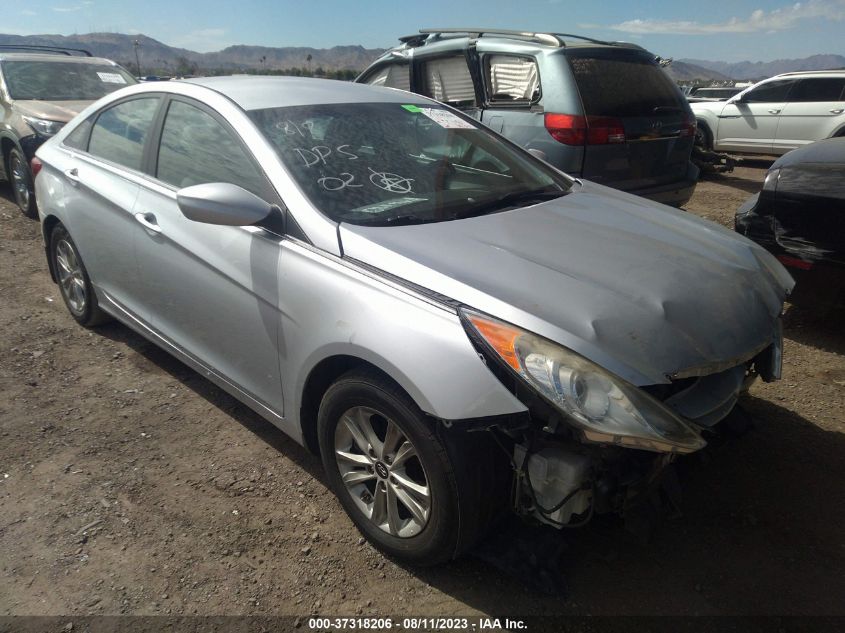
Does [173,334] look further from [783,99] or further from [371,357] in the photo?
[783,99]

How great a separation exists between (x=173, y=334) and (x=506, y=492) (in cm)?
195

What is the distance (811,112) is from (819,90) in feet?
1.27

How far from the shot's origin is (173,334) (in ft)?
10.7

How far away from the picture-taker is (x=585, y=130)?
494cm

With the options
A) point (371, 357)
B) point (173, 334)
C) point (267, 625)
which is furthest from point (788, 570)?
point (173, 334)

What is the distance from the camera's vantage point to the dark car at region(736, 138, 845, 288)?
375cm

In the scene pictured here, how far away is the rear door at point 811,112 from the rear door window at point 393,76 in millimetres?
7877

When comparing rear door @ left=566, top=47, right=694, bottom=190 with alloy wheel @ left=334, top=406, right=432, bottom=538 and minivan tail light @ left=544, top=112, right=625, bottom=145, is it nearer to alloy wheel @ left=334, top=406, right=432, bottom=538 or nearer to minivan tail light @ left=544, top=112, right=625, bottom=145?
minivan tail light @ left=544, top=112, right=625, bottom=145

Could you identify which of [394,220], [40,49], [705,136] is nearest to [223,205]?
[394,220]

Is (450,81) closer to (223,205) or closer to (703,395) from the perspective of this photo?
(223,205)

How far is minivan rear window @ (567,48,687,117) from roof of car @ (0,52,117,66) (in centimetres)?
658

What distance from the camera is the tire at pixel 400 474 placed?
6.75 feet

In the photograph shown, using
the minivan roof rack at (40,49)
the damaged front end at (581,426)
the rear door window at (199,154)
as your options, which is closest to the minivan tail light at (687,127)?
the damaged front end at (581,426)

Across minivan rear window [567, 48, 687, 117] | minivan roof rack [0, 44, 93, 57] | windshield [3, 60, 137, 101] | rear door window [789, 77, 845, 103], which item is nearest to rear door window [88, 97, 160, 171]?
minivan rear window [567, 48, 687, 117]
